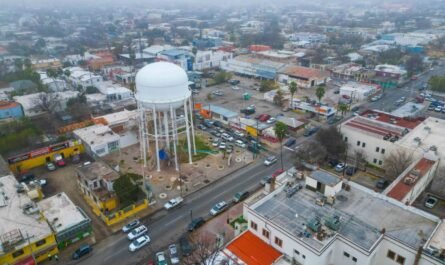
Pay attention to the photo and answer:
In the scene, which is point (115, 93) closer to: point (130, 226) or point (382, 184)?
point (130, 226)

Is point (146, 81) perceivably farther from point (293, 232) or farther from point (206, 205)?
point (293, 232)

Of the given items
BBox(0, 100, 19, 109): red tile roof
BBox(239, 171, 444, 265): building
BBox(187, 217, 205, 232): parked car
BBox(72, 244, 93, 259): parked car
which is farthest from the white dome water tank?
BBox(0, 100, 19, 109): red tile roof

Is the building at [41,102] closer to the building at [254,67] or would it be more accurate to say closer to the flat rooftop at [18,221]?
the flat rooftop at [18,221]

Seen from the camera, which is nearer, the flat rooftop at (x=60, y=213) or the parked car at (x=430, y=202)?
the flat rooftop at (x=60, y=213)

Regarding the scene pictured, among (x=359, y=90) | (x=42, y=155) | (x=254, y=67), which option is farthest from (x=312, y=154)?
(x=254, y=67)

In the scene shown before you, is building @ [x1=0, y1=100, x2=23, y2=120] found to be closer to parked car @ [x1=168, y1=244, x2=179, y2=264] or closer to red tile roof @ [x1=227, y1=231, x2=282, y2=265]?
parked car @ [x1=168, y1=244, x2=179, y2=264]

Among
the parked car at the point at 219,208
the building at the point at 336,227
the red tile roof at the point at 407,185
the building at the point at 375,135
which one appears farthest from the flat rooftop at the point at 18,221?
the building at the point at 375,135
